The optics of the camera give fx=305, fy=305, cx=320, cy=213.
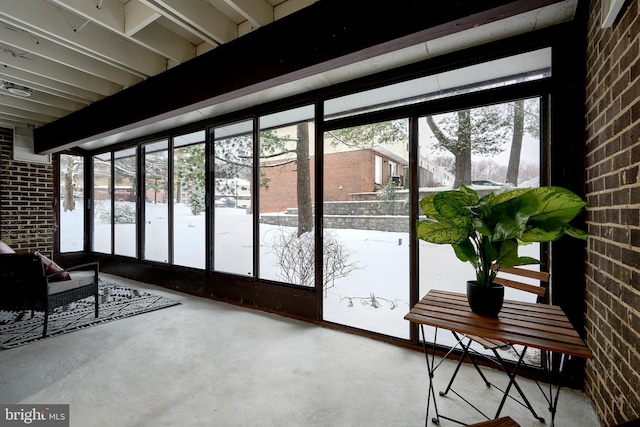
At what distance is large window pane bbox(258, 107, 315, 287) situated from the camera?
3.70 meters

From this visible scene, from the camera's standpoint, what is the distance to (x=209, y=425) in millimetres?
1851

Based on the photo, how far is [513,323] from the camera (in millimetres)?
1549

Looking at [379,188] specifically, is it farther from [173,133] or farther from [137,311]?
[173,133]

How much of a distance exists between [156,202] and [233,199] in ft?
6.59

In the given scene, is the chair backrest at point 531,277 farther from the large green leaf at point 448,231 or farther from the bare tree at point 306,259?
the bare tree at point 306,259

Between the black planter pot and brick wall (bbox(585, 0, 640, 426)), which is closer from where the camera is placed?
brick wall (bbox(585, 0, 640, 426))

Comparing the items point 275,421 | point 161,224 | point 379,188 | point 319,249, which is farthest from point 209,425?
point 161,224

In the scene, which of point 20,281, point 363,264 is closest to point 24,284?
point 20,281

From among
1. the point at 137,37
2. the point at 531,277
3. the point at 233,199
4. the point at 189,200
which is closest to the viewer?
the point at 531,277

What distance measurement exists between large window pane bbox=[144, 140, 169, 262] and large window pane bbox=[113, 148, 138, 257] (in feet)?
1.14

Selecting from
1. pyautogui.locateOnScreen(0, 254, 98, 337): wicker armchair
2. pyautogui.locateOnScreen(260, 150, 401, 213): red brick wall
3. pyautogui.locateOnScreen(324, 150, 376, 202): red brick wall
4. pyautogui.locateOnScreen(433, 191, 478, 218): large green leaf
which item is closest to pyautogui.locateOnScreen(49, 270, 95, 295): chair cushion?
pyautogui.locateOnScreen(0, 254, 98, 337): wicker armchair

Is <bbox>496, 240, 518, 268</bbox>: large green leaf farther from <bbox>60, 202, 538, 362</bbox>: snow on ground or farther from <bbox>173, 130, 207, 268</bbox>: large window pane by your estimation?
<bbox>173, 130, 207, 268</bbox>: large window pane

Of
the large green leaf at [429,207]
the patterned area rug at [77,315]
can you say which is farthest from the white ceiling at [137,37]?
the patterned area rug at [77,315]

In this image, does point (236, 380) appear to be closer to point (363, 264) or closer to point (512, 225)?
point (363, 264)
